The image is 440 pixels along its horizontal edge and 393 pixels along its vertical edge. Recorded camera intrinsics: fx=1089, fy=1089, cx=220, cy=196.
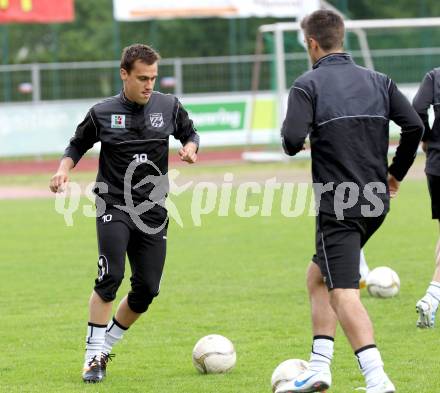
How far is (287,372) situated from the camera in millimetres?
6184

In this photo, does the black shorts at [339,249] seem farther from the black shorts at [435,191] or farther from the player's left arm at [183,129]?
the black shorts at [435,191]

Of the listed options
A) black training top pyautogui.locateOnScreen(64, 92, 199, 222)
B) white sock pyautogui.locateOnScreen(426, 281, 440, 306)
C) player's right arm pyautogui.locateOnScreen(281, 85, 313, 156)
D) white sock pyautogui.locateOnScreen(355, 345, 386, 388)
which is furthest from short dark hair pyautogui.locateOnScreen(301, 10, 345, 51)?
white sock pyautogui.locateOnScreen(426, 281, 440, 306)

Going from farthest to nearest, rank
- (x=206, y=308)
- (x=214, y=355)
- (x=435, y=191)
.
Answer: (x=206, y=308)
(x=435, y=191)
(x=214, y=355)

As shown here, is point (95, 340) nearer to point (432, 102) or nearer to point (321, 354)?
point (321, 354)

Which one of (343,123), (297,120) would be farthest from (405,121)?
(297,120)

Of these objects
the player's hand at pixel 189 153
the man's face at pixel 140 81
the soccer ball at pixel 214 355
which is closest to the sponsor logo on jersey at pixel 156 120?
the man's face at pixel 140 81

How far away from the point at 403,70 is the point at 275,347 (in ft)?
71.7

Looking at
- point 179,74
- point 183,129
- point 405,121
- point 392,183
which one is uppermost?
point 405,121

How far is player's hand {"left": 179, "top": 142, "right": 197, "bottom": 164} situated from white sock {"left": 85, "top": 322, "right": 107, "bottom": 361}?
3.91ft

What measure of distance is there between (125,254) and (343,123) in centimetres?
179

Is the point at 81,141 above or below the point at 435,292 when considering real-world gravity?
above

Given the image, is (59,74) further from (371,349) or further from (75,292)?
(371,349)

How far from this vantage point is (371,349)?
5.71m

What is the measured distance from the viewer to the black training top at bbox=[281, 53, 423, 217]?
5.88m
